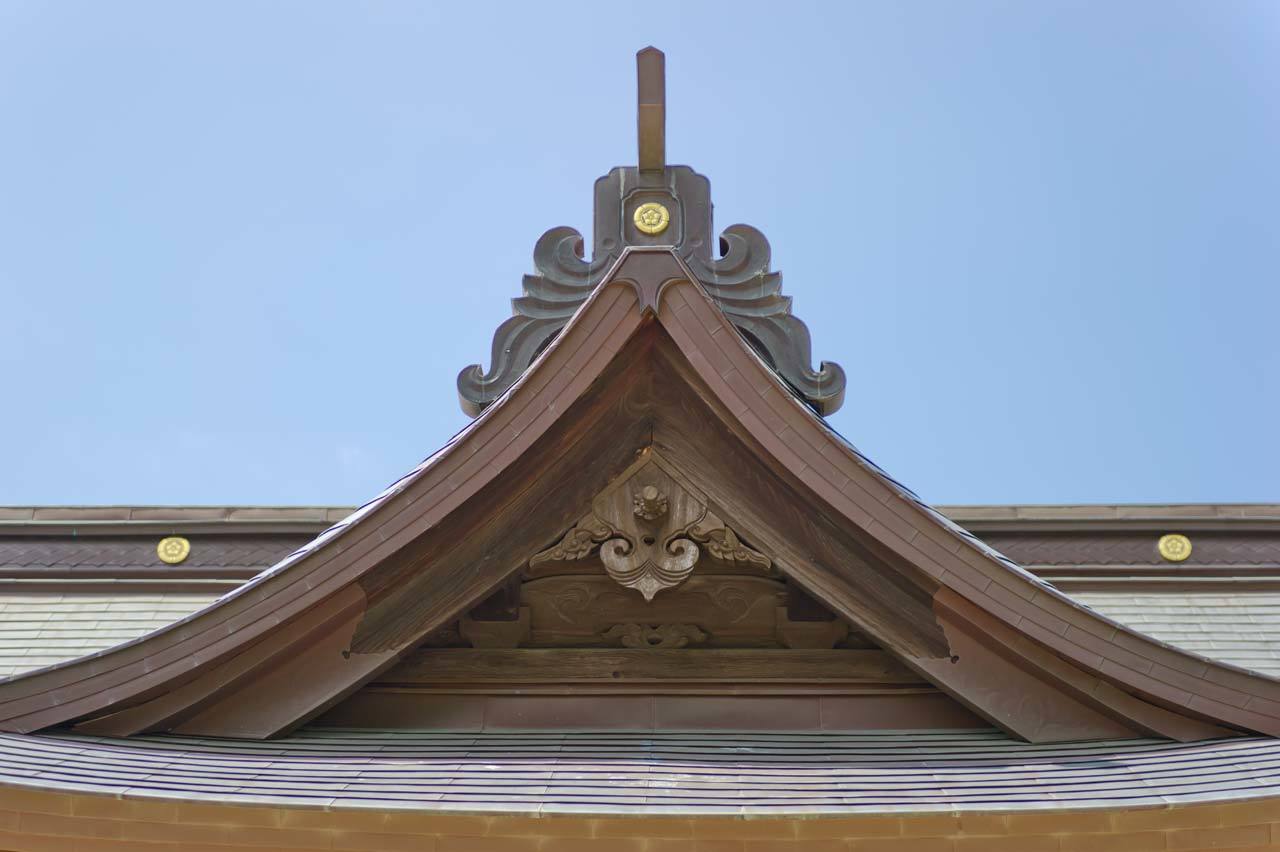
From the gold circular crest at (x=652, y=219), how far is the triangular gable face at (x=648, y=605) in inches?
23.7

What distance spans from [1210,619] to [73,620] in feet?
21.0

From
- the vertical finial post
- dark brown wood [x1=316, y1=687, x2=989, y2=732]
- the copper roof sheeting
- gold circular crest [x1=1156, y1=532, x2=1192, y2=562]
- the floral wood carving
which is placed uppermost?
the vertical finial post

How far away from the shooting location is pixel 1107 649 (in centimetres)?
528

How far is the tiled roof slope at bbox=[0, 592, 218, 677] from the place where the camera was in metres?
7.21

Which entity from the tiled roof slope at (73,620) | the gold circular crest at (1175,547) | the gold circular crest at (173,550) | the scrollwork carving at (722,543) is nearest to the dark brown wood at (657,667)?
the scrollwork carving at (722,543)

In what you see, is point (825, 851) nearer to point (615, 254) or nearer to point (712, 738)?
point (712, 738)

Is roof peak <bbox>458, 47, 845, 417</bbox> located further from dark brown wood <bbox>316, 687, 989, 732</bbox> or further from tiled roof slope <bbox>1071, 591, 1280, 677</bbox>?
tiled roof slope <bbox>1071, 591, 1280, 677</bbox>

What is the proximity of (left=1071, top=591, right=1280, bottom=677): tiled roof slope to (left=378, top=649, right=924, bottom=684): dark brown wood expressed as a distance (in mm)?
2047

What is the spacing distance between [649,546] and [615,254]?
170 cm

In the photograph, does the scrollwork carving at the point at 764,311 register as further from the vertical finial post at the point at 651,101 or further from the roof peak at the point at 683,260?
the vertical finial post at the point at 651,101

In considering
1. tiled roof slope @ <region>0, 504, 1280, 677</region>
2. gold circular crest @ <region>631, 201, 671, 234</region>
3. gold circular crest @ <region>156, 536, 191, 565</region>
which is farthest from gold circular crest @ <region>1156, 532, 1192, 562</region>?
gold circular crest @ <region>156, 536, 191, 565</region>

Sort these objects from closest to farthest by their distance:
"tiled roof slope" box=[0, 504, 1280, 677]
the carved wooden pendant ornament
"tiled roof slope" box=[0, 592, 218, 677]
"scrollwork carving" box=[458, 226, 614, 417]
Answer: the carved wooden pendant ornament → "scrollwork carving" box=[458, 226, 614, 417] → "tiled roof slope" box=[0, 592, 218, 677] → "tiled roof slope" box=[0, 504, 1280, 677]

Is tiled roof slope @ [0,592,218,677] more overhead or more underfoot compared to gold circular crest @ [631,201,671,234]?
more underfoot

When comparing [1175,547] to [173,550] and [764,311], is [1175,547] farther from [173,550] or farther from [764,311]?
[173,550]
